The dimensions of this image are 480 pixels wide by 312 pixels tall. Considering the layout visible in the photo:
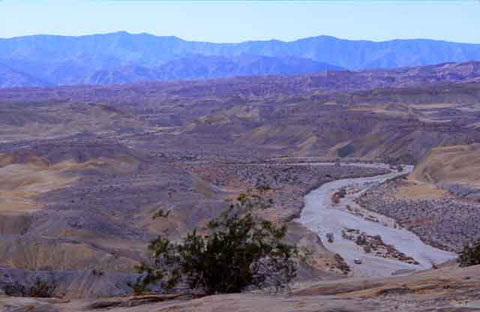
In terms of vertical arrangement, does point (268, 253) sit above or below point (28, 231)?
above

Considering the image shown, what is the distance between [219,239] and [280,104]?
115523 mm

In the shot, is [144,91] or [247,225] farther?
[144,91]

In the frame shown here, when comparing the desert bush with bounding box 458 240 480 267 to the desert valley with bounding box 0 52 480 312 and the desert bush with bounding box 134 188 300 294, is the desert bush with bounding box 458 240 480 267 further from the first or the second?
the desert bush with bounding box 134 188 300 294

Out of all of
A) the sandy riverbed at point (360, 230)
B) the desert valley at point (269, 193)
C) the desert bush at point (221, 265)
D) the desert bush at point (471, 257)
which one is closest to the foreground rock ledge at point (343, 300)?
the desert valley at point (269, 193)

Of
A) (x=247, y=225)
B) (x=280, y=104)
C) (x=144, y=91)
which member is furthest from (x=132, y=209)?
(x=144, y=91)

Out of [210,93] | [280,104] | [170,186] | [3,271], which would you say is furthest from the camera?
[210,93]

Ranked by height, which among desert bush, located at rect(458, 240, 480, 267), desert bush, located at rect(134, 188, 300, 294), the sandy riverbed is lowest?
the sandy riverbed

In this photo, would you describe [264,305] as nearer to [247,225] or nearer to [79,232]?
[247,225]

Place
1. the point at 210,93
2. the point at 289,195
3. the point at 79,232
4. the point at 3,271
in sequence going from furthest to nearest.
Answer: the point at 210,93
the point at 289,195
the point at 79,232
the point at 3,271

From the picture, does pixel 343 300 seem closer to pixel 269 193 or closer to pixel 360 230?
pixel 360 230

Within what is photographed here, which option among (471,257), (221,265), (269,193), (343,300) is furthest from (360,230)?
(343,300)

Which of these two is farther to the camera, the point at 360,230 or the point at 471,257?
the point at 360,230

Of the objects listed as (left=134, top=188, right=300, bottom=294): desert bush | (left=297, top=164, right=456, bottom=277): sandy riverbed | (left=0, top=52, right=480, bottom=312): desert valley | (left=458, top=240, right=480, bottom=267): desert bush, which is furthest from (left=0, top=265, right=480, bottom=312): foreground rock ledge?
(left=297, top=164, right=456, bottom=277): sandy riverbed

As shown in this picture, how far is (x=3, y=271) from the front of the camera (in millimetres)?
21531
